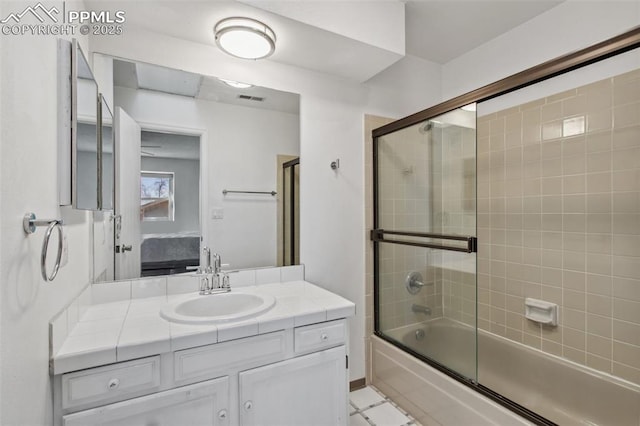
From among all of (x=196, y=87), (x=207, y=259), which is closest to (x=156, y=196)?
(x=207, y=259)

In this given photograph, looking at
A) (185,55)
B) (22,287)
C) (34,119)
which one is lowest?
(22,287)

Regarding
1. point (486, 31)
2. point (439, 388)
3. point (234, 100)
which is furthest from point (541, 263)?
point (234, 100)

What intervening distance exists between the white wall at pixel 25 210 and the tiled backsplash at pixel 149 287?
0.45ft

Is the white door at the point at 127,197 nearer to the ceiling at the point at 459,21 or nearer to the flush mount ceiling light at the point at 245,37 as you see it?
the flush mount ceiling light at the point at 245,37

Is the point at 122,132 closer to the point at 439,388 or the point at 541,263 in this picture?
the point at 439,388

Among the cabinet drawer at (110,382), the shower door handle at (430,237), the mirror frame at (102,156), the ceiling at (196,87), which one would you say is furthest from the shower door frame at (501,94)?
the mirror frame at (102,156)

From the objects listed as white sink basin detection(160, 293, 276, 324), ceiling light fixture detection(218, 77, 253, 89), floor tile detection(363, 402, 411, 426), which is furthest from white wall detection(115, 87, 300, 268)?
floor tile detection(363, 402, 411, 426)

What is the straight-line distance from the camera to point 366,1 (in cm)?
169

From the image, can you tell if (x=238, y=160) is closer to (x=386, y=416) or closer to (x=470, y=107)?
(x=470, y=107)

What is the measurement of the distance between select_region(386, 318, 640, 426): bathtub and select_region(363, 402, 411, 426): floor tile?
40 cm

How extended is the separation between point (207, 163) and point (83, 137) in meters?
0.67

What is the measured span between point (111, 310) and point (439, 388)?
1.77 metres

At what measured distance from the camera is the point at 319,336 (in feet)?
4.76

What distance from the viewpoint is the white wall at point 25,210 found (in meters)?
0.70
